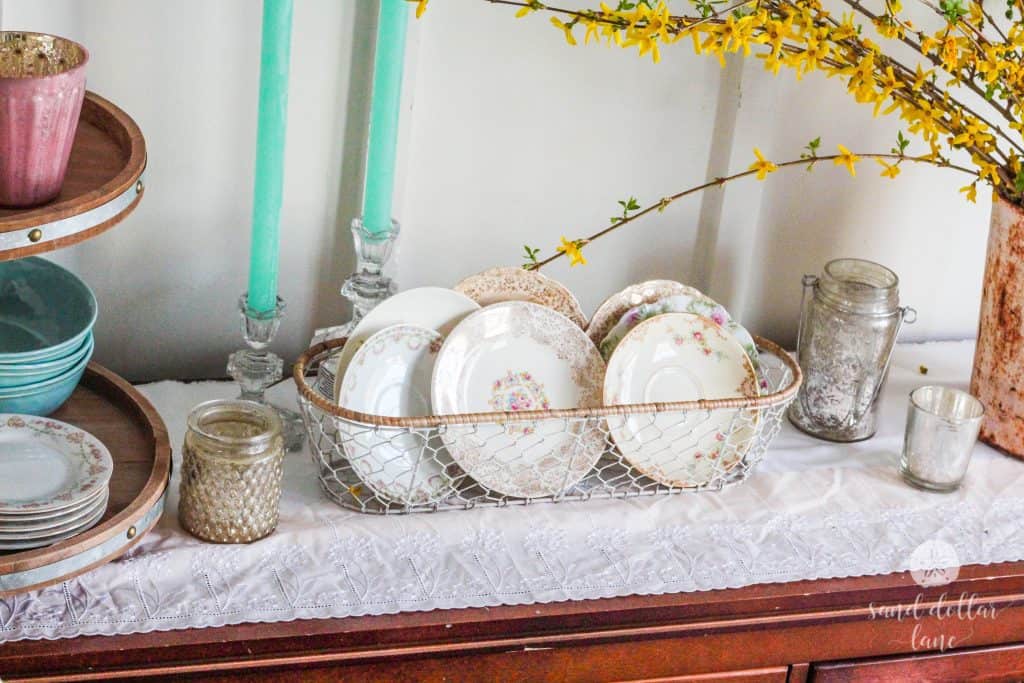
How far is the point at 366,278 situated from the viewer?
1.23 m

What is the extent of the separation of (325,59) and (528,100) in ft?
0.76

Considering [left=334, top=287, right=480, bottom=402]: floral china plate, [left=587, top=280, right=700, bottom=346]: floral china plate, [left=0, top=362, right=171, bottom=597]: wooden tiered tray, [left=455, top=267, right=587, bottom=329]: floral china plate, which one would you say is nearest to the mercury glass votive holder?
[left=587, top=280, right=700, bottom=346]: floral china plate

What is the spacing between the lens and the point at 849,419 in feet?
4.48

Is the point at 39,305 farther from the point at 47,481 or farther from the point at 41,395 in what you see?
the point at 47,481

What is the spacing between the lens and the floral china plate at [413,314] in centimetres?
117

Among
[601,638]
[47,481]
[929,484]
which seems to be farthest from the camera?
[929,484]

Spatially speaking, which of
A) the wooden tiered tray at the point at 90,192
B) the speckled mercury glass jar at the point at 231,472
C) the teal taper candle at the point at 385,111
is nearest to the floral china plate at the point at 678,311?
the teal taper candle at the point at 385,111

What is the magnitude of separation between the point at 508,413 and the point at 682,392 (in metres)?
0.23

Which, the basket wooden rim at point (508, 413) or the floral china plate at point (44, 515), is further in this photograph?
the basket wooden rim at point (508, 413)

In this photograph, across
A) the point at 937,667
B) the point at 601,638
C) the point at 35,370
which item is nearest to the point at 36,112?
the point at 35,370

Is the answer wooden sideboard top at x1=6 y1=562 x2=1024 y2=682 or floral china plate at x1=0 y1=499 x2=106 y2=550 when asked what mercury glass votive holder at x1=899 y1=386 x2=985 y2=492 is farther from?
floral china plate at x1=0 y1=499 x2=106 y2=550

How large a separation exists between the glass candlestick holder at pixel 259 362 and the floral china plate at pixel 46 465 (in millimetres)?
197

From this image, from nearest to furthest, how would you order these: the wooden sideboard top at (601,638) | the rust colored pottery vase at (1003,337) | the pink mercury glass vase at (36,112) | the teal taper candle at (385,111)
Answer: the pink mercury glass vase at (36,112), the wooden sideboard top at (601,638), the teal taper candle at (385,111), the rust colored pottery vase at (1003,337)

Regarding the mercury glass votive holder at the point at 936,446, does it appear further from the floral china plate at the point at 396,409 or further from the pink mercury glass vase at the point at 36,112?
the pink mercury glass vase at the point at 36,112
